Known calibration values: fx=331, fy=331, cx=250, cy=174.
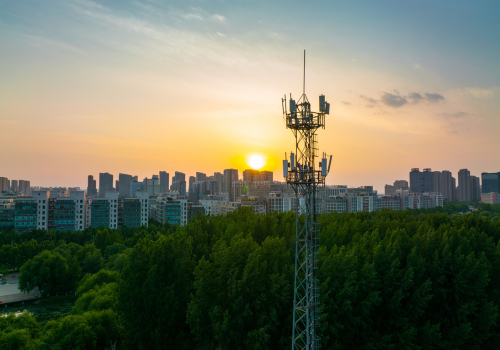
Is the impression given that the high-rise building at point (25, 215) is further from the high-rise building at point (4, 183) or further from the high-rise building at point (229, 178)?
the high-rise building at point (229, 178)

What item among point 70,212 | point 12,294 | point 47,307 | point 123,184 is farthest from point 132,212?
point 123,184

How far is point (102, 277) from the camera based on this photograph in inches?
907

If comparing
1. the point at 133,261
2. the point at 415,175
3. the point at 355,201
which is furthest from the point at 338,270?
the point at 415,175

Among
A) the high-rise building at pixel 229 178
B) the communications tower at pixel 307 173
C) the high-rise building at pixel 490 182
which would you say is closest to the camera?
the communications tower at pixel 307 173

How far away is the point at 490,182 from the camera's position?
146875 millimetres

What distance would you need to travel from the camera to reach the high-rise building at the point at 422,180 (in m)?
146

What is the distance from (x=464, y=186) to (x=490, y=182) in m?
10.3

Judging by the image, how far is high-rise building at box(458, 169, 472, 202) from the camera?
487ft

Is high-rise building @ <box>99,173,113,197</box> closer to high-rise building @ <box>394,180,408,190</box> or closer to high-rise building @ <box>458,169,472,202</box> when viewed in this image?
high-rise building @ <box>394,180,408,190</box>

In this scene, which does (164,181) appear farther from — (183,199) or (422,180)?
(422,180)

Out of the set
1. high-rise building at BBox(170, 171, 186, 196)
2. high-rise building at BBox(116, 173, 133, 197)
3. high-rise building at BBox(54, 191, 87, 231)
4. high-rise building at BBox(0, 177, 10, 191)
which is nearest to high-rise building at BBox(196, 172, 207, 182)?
high-rise building at BBox(170, 171, 186, 196)

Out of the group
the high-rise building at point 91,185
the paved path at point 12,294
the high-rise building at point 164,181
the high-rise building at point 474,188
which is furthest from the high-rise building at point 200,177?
the paved path at point 12,294

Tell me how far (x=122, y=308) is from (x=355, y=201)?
79.2 metres

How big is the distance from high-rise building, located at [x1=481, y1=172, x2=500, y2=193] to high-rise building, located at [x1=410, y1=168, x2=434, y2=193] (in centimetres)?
2384
